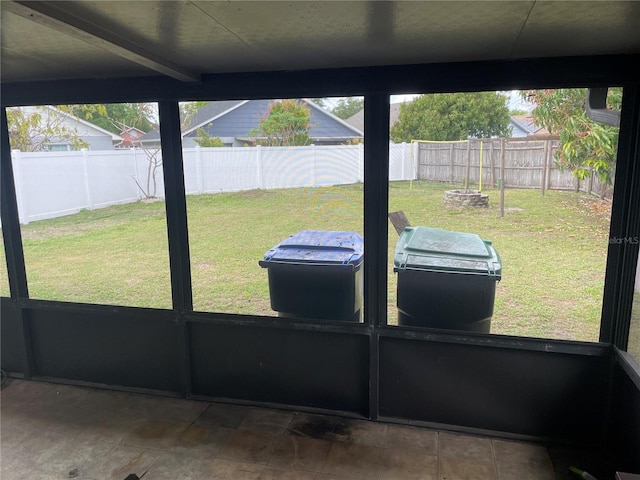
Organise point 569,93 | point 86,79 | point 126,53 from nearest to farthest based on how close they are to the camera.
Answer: point 126,53 < point 569,93 < point 86,79

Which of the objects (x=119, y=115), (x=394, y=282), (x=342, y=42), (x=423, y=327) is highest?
(x=342, y=42)

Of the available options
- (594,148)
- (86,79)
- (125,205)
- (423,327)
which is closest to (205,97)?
(86,79)

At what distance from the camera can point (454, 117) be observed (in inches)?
106

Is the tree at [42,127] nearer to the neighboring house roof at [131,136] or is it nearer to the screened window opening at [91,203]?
the screened window opening at [91,203]

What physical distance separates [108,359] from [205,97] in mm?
2102

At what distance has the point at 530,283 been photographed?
2.83m

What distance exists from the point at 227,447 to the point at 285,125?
79.4 inches

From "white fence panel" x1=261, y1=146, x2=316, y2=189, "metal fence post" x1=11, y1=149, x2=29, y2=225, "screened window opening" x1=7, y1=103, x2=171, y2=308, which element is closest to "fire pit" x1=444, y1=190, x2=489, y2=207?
"white fence panel" x1=261, y1=146, x2=316, y2=189

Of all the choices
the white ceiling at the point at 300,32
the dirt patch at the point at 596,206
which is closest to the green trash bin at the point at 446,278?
the dirt patch at the point at 596,206

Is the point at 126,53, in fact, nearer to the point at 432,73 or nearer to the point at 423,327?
the point at 432,73

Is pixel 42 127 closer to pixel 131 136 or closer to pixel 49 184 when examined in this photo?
pixel 49 184

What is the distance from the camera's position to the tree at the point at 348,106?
276 cm

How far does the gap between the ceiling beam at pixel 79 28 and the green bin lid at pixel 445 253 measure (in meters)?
1.75

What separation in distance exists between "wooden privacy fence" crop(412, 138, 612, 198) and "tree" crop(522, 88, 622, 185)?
0.05m
